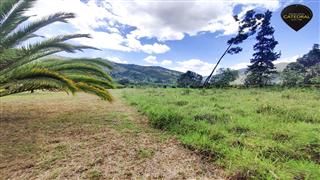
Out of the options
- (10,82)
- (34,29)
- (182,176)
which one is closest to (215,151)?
(182,176)

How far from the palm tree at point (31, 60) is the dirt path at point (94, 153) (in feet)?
2.97

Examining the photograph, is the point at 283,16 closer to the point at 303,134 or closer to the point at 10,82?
the point at 303,134

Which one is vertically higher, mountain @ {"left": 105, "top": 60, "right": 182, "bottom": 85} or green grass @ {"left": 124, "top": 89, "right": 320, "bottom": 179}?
mountain @ {"left": 105, "top": 60, "right": 182, "bottom": 85}

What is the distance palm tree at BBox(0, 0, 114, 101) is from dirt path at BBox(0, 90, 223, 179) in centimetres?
91

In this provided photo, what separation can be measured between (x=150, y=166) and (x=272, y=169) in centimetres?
134

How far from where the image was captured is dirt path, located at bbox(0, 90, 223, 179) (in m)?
3.33

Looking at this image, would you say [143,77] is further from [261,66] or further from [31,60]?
[31,60]

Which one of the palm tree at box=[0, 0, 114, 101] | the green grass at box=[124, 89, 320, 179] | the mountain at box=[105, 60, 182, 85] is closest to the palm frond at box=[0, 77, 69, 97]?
the palm tree at box=[0, 0, 114, 101]

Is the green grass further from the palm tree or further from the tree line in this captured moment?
the tree line

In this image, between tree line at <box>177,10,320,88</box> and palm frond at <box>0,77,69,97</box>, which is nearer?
palm frond at <box>0,77,69,97</box>

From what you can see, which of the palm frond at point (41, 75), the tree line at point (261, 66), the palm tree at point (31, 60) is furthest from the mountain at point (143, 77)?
the palm frond at point (41, 75)

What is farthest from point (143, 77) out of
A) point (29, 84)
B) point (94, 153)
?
point (94, 153)

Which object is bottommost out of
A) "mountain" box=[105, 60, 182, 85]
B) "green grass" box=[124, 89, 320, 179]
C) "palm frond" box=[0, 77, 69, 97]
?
"green grass" box=[124, 89, 320, 179]

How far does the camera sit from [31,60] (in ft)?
24.6
